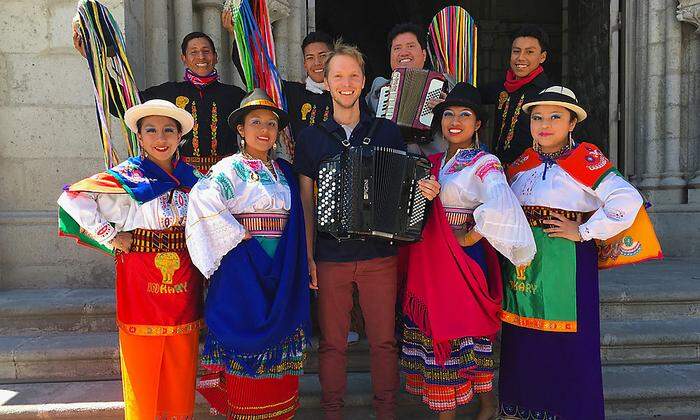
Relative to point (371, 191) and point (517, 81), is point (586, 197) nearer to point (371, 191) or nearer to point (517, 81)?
point (371, 191)

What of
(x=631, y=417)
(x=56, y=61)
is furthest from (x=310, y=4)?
(x=631, y=417)

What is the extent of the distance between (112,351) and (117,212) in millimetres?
1309

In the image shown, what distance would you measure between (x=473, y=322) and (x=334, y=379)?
76 cm

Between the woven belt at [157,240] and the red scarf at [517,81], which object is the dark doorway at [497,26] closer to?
the red scarf at [517,81]

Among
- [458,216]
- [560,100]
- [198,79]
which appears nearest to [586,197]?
[560,100]

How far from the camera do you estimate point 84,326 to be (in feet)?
11.9

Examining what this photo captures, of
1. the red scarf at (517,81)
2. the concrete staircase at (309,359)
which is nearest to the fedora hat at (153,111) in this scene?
the concrete staircase at (309,359)

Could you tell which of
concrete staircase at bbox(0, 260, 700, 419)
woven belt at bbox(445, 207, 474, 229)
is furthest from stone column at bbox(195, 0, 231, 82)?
woven belt at bbox(445, 207, 474, 229)

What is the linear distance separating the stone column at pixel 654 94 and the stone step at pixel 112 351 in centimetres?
251

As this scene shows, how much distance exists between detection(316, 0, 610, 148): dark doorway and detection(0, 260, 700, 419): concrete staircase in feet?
11.1

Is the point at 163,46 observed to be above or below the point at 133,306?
above

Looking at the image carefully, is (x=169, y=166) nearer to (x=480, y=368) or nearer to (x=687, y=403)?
(x=480, y=368)

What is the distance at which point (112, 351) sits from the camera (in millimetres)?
3281

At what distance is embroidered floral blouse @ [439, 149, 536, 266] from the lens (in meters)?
2.40
